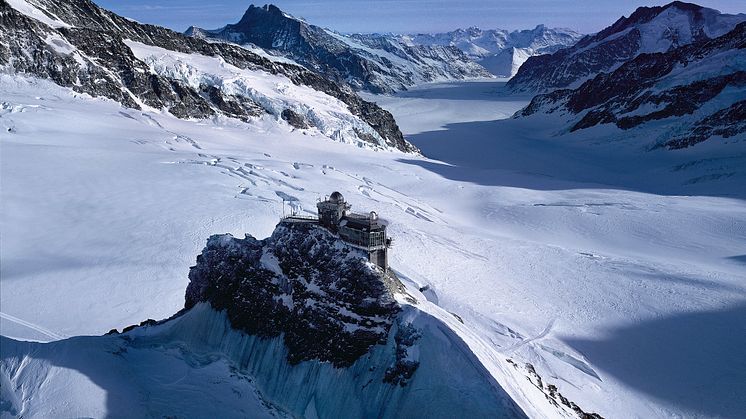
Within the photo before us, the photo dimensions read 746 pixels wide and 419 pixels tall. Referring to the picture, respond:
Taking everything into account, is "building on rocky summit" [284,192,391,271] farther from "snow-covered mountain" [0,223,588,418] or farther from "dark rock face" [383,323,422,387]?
"dark rock face" [383,323,422,387]

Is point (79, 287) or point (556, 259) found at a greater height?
point (556, 259)

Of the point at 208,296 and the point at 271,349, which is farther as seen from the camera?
the point at 208,296

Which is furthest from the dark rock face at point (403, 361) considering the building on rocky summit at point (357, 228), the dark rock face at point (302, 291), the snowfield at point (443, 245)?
the building on rocky summit at point (357, 228)

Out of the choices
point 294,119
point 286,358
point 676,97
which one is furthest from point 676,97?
point 286,358

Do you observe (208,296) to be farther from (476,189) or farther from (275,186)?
(476,189)

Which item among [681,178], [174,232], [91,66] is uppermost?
[681,178]

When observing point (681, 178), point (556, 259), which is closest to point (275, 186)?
point (556, 259)

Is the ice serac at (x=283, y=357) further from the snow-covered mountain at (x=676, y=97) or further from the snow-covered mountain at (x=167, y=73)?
the snow-covered mountain at (x=676, y=97)
